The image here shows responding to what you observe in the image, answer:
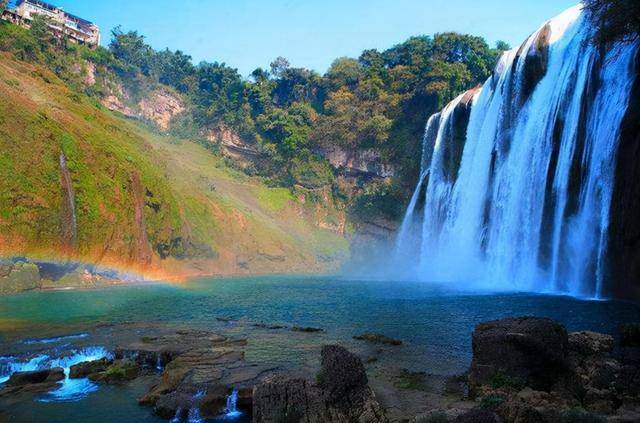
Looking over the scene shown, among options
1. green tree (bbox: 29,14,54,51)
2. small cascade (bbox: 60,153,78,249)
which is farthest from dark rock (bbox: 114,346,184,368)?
green tree (bbox: 29,14,54,51)

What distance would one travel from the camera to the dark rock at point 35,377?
34.8ft

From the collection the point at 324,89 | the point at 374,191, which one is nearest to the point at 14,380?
the point at 374,191

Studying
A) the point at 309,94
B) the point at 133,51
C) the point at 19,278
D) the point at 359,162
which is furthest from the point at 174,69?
the point at 19,278

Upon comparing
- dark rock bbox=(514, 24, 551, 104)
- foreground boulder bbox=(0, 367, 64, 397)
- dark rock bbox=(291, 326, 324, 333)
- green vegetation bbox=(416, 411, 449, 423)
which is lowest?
foreground boulder bbox=(0, 367, 64, 397)

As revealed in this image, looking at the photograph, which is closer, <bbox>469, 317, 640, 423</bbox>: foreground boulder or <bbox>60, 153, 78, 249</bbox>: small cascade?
<bbox>469, 317, 640, 423</bbox>: foreground boulder

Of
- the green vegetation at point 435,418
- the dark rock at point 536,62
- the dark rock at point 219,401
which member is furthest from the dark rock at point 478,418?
the dark rock at point 536,62

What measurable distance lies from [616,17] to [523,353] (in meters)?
13.0

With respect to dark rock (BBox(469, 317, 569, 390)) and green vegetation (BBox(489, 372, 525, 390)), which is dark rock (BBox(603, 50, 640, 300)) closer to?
dark rock (BBox(469, 317, 569, 390))

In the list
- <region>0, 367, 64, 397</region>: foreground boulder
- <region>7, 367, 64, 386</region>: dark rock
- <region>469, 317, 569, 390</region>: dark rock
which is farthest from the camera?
<region>7, 367, 64, 386</region>: dark rock

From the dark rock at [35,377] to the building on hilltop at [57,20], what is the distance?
76.1m

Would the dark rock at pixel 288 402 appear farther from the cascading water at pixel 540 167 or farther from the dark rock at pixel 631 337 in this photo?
the cascading water at pixel 540 167

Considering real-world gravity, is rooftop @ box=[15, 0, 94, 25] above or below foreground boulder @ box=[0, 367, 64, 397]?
above

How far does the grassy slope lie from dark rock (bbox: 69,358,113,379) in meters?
19.9

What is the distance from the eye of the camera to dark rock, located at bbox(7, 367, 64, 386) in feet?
34.8
